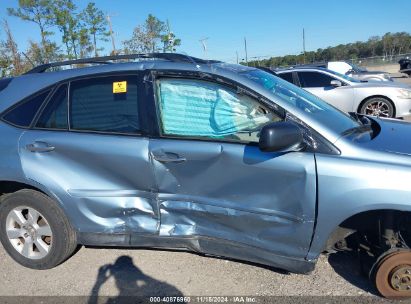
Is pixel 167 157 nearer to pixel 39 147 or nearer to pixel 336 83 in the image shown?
pixel 39 147

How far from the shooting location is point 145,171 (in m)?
3.12

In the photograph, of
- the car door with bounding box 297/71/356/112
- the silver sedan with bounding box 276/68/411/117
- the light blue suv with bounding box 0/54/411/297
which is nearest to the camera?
the light blue suv with bounding box 0/54/411/297

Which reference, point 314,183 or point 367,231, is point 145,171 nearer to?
point 314,183

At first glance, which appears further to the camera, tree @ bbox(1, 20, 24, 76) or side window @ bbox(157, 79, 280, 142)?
tree @ bbox(1, 20, 24, 76)

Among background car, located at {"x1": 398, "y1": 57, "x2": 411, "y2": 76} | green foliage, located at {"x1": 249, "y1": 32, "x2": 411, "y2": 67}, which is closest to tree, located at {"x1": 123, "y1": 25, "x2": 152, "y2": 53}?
background car, located at {"x1": 398, "y1": 57, "x2": 411, "y2": 76}

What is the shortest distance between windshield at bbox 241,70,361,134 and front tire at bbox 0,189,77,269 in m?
1.96

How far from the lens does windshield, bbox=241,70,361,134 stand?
2.97 m

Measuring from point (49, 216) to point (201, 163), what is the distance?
1.42 m

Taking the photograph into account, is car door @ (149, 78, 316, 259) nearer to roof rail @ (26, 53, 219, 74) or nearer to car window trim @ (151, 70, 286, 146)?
car window trim @ (151, 70, 286, 146)

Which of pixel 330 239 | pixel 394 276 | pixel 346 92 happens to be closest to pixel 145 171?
pixel 330 239

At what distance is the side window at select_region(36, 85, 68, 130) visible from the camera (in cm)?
339

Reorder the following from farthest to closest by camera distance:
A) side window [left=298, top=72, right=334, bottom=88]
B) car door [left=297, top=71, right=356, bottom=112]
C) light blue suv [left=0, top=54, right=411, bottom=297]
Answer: side window [left=298, top=72, right=334, bottom=88]
car door [left=297, top=71, right=356, bottom=112]
light blue suv [left=0, top=54, right=411, bottom=297]

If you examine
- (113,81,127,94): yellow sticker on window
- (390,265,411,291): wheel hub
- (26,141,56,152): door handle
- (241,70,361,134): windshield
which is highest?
(113,81,127,94): yellow sticker on window

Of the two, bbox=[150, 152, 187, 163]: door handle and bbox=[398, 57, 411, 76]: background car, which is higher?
bbox=[150, 152, 187, 163]: door handle
